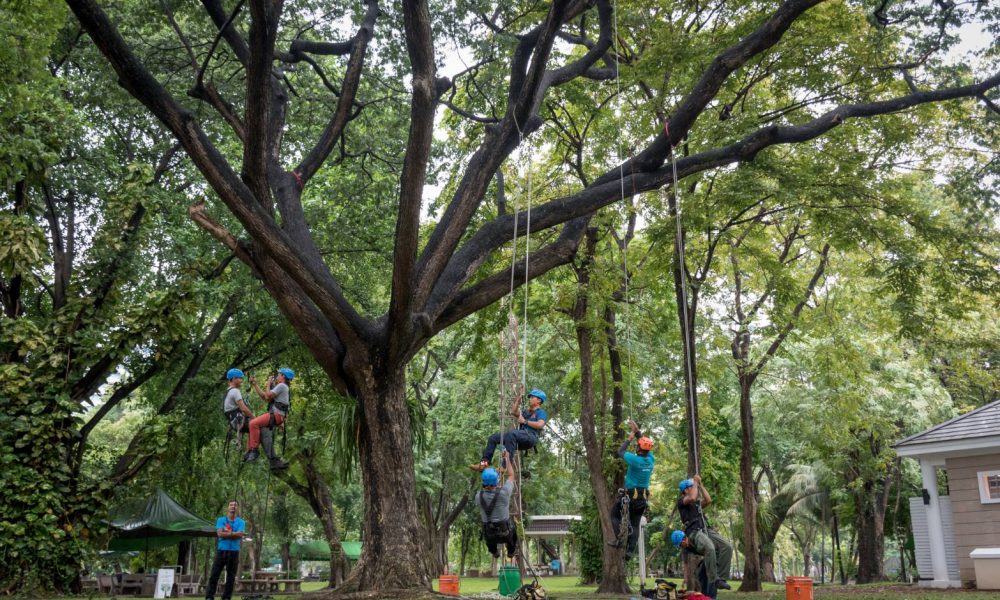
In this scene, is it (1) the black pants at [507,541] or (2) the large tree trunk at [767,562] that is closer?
(1) the black pants at [507,541]

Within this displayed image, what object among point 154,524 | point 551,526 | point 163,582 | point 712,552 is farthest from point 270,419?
point 551,526

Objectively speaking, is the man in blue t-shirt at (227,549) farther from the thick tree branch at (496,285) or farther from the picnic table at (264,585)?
the picnic table at (264,585)

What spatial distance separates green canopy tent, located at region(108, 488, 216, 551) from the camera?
18.4 metres

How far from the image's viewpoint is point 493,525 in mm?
9836

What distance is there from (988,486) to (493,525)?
11.6 meters

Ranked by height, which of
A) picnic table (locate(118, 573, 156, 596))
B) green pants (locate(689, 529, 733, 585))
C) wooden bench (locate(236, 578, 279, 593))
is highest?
green pants (locate(689, 529, 733, 585))

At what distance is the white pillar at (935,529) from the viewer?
16.3 meters

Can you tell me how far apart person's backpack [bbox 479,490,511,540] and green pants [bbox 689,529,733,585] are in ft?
8.01

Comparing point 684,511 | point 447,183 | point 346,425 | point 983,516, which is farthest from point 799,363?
point 346,425

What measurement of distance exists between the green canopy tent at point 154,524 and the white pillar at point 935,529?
16.4m

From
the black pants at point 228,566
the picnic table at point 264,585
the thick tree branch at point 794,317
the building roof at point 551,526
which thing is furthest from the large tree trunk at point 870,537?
the black pants at point 228,566

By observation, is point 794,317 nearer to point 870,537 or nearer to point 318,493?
point 318,493

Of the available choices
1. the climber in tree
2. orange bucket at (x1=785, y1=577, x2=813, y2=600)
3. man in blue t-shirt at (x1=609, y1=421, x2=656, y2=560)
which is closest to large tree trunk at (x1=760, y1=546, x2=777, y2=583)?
orange bucket at (x1=785, y1=577, x2=813, y2=600)

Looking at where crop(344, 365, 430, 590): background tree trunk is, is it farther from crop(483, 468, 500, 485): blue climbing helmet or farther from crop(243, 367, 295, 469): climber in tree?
crop(483, 468, 500, 485): blue climbing helmet
